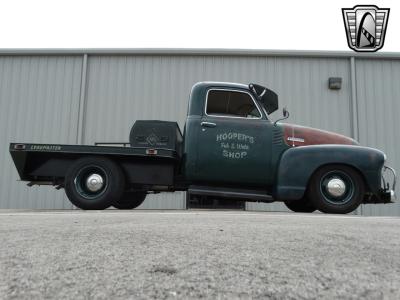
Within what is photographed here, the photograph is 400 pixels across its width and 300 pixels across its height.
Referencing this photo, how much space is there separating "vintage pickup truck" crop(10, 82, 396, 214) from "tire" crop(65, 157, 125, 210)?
0.05ft

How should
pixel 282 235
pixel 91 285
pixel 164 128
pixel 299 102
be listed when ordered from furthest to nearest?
pixel 299 102, pixel 164 128, pixel 282 235, pixel 91 285

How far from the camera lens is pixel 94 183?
545cm

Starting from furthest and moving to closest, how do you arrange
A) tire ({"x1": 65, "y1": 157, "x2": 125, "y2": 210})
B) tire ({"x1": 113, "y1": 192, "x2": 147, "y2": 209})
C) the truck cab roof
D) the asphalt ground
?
1. tire ({"x1": 113, "y1": 192, "x2": 147, "y2": 209})
2. the truck cab roof
3. tire ({"x1": 65, "y1": 157, "x2": 125, "y2": 210})
4. the asphalt ground

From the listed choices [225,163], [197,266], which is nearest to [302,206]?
[225,163]

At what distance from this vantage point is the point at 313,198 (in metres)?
5.28

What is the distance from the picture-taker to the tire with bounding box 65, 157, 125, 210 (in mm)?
Result: 5375

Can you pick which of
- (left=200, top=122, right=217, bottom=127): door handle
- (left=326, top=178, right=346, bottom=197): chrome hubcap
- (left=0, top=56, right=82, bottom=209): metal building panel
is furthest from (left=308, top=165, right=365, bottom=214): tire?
(left=0, top=56, right=82, bottom=209): metal building panel

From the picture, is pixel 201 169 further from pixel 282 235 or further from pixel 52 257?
pixel 52 257

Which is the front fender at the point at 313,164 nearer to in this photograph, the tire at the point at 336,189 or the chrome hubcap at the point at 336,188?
the tire at the point at 336,189

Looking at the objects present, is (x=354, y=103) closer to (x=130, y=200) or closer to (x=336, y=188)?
(x=336, y=188)

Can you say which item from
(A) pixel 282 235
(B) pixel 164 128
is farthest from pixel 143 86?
(A) pixel 282 235

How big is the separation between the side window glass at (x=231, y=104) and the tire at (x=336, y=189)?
137 centimetres

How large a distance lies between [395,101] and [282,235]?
8.89 m

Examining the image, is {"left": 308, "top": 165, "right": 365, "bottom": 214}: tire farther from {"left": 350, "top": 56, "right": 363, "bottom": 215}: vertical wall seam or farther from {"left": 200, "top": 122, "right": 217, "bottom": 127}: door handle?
{"left": 350, "top": 56, "right": 363, "bottom": 215}: vertical wall seam
